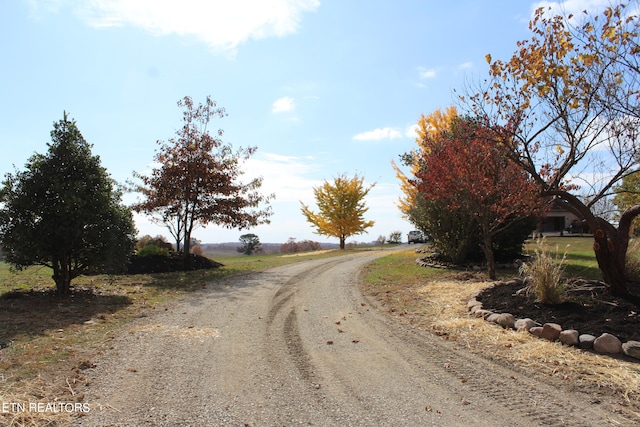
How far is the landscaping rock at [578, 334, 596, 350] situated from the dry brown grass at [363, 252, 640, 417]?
4.5 inches

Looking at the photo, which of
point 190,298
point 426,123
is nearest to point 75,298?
point 190,298

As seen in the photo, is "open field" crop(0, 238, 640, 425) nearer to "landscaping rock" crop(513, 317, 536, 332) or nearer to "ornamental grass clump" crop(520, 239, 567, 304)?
"landscaping rock" crop(513, 317, 536, 332)

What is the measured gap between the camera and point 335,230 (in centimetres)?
3353

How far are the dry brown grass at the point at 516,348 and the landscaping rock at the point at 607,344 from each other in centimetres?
13

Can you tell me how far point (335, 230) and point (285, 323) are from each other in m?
27.1

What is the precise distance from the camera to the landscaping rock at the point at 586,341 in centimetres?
495

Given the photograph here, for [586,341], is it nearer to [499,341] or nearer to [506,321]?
[499,341]

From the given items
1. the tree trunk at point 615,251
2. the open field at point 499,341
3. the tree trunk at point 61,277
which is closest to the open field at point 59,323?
the tree trunk at point 61,277

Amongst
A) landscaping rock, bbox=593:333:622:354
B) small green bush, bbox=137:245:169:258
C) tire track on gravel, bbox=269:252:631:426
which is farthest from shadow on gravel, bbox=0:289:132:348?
landscaping rock, bbox=593:333:622:354

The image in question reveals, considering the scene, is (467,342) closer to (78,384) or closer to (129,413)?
(129,413)

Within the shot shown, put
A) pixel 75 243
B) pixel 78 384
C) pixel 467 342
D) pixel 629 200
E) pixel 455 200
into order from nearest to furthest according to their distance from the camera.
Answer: pixel 78 384 → pixel 467 342 → pixel 75 243 → pixel 455 200 → pixel 629 200

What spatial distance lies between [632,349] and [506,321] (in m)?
1.57

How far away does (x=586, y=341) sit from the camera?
16.3 ft

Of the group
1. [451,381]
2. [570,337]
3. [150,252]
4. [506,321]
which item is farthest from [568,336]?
[150,252]
